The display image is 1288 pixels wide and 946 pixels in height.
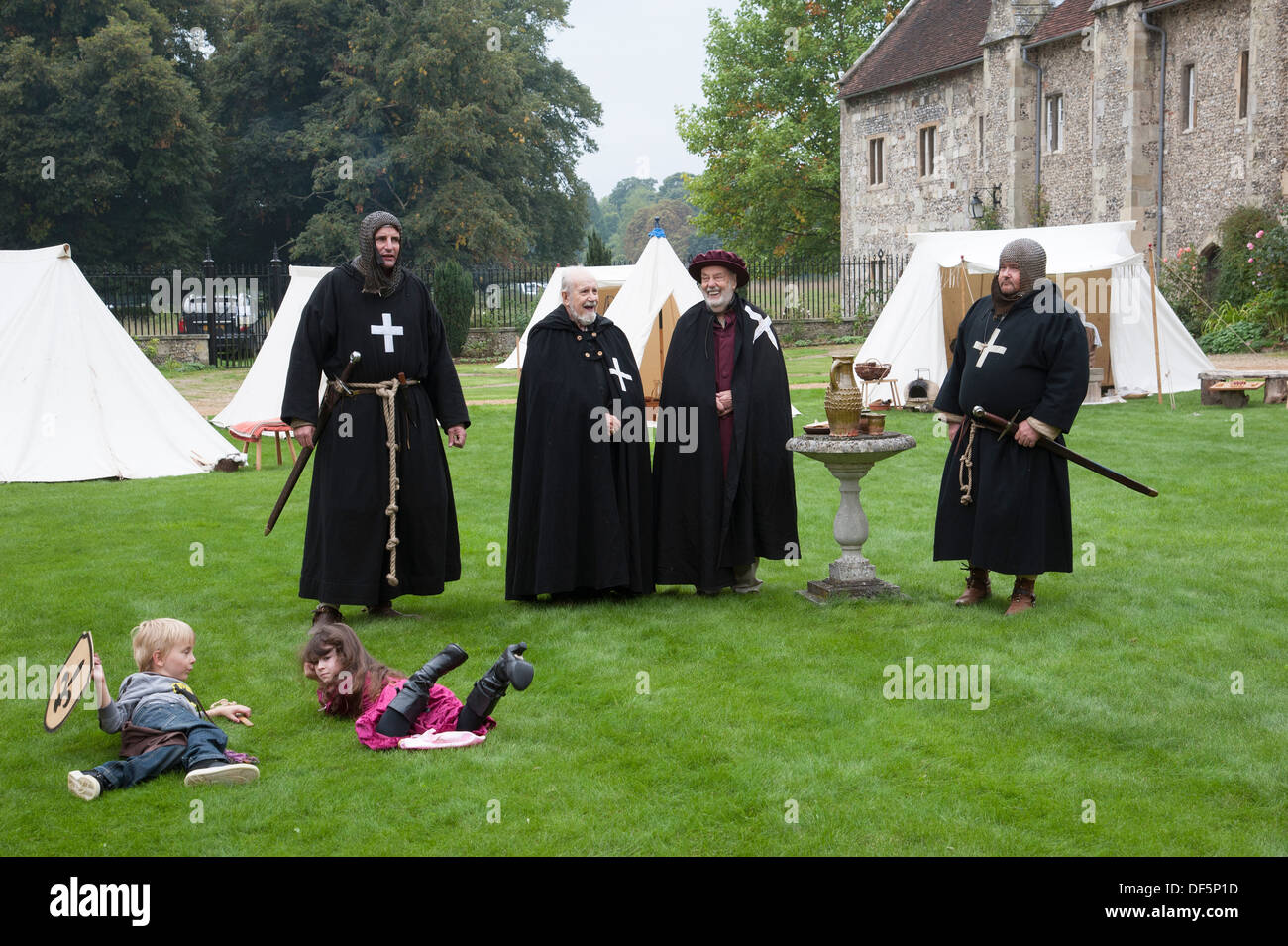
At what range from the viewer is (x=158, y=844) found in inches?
155

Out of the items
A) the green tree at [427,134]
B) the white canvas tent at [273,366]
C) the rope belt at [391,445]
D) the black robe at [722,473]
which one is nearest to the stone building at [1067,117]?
the green tree at [427,134]

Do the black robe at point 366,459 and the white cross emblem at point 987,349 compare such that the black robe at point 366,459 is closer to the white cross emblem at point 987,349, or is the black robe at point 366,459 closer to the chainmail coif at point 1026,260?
the white cross emblem at point 987,349

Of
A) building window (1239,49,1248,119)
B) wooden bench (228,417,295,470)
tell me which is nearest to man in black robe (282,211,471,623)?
wooden bench (228,417,295,470)

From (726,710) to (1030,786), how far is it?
1.33 meters

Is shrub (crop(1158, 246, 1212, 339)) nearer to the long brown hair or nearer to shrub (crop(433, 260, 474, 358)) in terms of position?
shrub (crop(433, 260, 474, 358))

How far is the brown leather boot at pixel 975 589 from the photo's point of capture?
7062 mm

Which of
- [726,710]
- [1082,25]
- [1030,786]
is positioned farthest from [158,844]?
[1082,25]

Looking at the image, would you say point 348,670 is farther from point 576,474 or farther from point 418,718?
point 576,474

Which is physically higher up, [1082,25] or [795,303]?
[1082,25]

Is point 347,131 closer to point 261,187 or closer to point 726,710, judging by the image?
point 261,187

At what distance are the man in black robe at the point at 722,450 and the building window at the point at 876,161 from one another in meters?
32.4

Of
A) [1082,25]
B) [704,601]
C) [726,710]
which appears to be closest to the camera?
[726,710]

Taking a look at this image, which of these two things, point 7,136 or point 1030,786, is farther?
point 7,136

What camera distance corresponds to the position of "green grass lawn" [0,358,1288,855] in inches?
160
